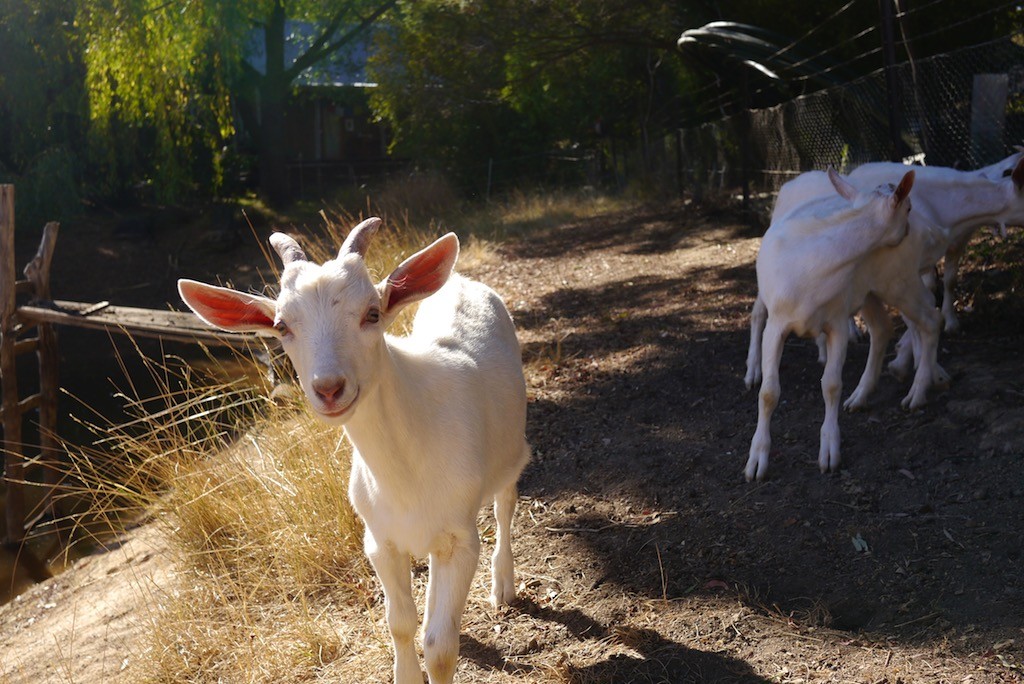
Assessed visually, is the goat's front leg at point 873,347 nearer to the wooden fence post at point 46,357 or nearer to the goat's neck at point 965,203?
the goat's neck at point 965,203

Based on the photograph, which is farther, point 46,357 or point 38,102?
point 38,102

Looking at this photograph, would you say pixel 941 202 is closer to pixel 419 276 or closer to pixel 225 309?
pixel 419 276

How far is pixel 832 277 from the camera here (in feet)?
16.5

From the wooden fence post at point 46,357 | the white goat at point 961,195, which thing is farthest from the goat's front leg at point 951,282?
the wooden fence post at point 46,357

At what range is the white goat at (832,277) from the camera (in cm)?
503

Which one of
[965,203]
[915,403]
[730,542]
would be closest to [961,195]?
[965,203]

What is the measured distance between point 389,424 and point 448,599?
2.05 ft

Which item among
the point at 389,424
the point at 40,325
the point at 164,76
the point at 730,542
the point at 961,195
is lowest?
the point at 730,542

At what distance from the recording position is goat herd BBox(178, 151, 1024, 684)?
2.97m

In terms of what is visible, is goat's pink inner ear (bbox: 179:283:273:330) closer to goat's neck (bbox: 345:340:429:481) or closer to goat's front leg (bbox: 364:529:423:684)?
goat's neck (bbox: 345:340:429:481)

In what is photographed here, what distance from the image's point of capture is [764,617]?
3875 mm

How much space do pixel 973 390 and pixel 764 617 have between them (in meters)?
2.37

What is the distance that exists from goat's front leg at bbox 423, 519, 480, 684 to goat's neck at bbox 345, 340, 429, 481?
0.93 feet

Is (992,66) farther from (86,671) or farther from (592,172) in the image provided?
(592,172)
